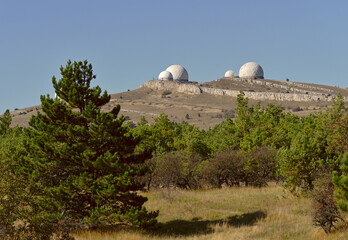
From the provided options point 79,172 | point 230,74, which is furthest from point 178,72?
point 79,172

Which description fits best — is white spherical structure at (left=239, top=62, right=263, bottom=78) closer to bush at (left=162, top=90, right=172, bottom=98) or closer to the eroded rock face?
the eroded rock face

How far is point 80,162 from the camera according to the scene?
776 inches

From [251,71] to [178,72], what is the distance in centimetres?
3310

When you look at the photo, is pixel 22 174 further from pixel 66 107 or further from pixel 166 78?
pixel 166 78

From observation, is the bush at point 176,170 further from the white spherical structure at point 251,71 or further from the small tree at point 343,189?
the white spherical structure at point 251,71

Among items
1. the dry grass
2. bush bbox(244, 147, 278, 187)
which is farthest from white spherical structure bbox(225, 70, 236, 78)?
the dry grass

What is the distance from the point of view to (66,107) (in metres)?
21.0

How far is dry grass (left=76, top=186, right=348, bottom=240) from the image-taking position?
20.0m

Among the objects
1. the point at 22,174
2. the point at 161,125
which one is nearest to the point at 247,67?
the point at 161,125

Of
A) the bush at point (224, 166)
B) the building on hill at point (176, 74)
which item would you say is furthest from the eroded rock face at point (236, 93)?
the bush at point (224, 166)

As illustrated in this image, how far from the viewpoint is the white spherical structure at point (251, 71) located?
172m

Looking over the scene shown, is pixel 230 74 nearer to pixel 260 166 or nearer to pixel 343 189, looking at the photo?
pixel 260 166

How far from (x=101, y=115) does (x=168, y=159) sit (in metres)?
16.6

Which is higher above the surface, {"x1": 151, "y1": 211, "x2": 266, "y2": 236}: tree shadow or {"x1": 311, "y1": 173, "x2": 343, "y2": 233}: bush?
{"x1": 311, "y1": 173, "x2": 343, "y2": 233}: bush
